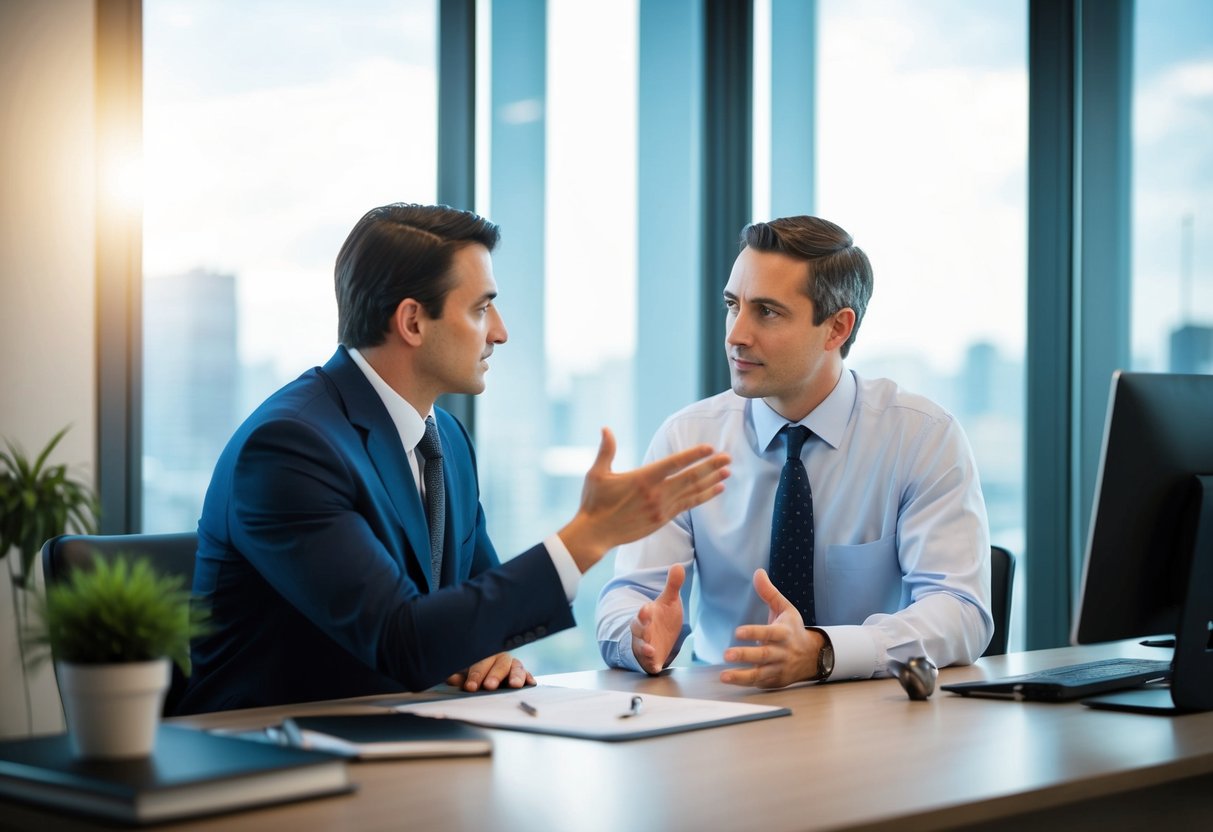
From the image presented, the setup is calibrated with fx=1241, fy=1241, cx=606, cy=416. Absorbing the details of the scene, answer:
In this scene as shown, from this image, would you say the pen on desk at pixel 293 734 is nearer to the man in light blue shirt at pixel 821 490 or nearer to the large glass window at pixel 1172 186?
the man in light blue shirt at pixel 821 490

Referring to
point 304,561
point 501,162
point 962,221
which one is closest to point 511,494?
point 501,162

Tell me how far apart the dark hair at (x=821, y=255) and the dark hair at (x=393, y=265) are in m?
0.78

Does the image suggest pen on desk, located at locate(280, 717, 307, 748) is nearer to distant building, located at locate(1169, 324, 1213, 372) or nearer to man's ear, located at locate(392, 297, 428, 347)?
man's ear, located at locate(392, 297, 428, 347)

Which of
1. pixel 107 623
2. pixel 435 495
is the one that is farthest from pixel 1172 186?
pixel 107 623

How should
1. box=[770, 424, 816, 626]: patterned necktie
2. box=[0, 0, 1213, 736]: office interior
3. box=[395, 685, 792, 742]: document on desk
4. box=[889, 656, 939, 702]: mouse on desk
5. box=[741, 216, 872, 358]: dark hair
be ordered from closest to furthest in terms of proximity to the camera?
1. box=[395, 685, 792, 742]: document on desk
2. box=[889, 656, 939, 702]: mouse on desk
3. box=[770, 424, 816, 626]: patterned necktie
4. box=[741, 216, 872, 358]: dark hair
5. box=[0, 0, 1213, 736]: office interior

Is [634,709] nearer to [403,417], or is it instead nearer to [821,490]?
[403,417]

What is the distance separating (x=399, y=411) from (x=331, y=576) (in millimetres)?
482

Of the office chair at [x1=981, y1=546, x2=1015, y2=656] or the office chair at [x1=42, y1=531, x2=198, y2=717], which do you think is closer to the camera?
the office chair at [x1=42, y1=531, x2=198, y2=717]

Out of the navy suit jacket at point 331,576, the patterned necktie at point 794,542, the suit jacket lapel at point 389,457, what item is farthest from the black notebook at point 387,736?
the patterned necktie at point 794,542

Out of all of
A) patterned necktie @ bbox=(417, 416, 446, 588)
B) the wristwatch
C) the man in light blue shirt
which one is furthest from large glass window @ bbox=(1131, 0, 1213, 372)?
patterned necktie @ bbox=(417, 416, 446, 588)

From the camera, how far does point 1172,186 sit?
12.4 feet

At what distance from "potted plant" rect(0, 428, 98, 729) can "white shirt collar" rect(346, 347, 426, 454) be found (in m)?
1.68

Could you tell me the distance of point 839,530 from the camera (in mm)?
2535

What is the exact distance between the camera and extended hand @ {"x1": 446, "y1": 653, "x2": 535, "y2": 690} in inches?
73.8
